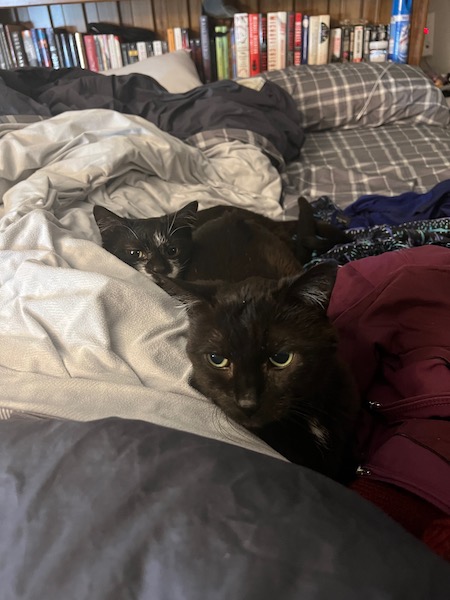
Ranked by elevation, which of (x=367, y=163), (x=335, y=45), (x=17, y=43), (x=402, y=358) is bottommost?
(x=367, y=163)

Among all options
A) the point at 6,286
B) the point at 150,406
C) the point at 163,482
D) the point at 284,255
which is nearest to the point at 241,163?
the point at 284,255

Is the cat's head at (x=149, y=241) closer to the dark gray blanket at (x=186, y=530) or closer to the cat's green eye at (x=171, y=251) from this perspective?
the cat's green eye at (x=171, y=251)

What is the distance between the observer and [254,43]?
8.65 feet

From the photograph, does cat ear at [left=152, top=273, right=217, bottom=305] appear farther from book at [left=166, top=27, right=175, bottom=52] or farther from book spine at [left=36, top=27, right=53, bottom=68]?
book spine at [left=36, top=27, right=53, bottom=68]

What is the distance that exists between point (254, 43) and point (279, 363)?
238 cm

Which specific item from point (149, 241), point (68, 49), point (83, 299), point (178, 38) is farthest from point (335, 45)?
point (83, 299)

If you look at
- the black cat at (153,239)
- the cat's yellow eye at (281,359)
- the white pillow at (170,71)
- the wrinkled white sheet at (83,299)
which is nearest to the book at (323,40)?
the white pillow at (170,71)

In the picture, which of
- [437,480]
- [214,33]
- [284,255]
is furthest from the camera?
[214,33]

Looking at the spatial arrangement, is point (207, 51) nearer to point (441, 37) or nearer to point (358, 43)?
point (358, 43)

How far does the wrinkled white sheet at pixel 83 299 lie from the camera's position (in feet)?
2.44

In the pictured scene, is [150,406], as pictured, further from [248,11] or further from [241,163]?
[248,11]

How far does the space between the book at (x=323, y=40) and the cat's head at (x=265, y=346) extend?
7.64 ft

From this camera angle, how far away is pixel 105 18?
9.23 feet

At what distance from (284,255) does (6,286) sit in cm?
68
